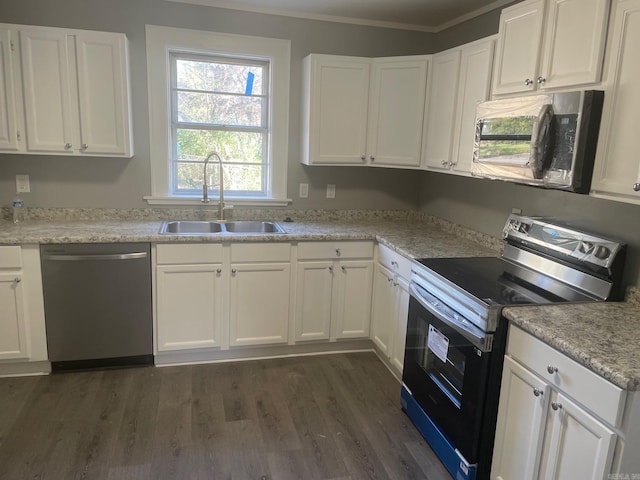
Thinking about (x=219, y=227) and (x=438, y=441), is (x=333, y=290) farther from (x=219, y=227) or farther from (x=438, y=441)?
(x=438, y=441)

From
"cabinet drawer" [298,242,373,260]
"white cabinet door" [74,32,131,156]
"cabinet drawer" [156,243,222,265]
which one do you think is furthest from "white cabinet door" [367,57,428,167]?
"white cabinet door" [74,32,131,156]

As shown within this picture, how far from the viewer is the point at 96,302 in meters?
2.96

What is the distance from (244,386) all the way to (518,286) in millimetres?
1773

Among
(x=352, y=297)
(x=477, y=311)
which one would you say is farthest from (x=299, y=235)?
(x=477, y=311)

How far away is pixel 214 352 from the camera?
129 inches

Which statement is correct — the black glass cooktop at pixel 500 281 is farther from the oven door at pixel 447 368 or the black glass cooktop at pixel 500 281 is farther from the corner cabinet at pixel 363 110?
the corner cabinet at pixel 363 110

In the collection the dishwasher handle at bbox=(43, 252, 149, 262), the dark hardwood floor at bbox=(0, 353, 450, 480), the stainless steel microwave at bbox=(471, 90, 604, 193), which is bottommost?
the dark hardwood floor at bbox=(0, 353, 450, 480)

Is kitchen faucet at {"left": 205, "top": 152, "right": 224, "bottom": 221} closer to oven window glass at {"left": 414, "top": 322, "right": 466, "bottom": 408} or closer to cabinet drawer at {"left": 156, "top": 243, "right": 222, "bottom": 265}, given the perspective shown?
cabinet drawer at {"left": 156, "top": 243, "right": 222, "bottom": 265}

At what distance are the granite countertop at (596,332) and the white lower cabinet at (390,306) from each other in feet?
3.40

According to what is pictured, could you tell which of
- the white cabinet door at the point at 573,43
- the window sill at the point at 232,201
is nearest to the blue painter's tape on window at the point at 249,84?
the window sill at the point at 232,201

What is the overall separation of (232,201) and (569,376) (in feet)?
8.81

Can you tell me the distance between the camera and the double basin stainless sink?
11.3 feet

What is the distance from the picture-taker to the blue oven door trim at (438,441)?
211 centimetres

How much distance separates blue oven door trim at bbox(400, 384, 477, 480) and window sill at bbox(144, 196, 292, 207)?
1756 mm
